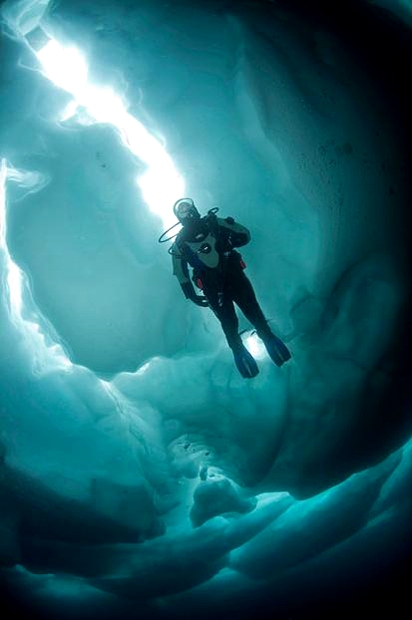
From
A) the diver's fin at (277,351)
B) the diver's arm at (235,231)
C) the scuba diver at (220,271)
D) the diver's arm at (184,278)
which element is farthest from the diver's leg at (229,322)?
the diver's arm at (235,231)

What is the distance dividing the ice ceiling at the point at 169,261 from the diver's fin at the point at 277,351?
1257mm

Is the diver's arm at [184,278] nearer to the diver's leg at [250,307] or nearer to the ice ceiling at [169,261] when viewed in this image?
the diver's leg at [250,307]

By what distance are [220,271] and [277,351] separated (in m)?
1.37

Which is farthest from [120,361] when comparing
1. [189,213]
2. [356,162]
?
[356,162]

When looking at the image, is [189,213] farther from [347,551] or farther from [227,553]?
[347,551]

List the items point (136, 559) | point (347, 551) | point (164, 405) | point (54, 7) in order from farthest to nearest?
1. point (347, 551)
2. point (136, 559)
3. point (164, 405)
4. point (54, 7)

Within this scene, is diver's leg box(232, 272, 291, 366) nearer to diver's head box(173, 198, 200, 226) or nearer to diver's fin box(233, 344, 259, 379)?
diver's fin box(233, 344, 259, 379)

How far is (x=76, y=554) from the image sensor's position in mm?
9461

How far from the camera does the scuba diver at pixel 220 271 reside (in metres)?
5.33

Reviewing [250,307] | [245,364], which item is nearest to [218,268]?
[250,307]

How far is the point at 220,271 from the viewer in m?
5.49

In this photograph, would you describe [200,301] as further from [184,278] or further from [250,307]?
[250,307]

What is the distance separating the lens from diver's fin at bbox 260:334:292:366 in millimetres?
5348

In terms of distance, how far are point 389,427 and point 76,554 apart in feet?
26.0
